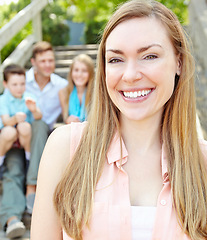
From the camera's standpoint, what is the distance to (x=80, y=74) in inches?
155

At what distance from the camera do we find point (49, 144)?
1.38 m

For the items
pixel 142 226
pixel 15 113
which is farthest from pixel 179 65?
pixel 15 113

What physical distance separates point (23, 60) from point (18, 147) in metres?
2.61

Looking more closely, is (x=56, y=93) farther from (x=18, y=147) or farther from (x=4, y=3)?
(x=4, y=3)

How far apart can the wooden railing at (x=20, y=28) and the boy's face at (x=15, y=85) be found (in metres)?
0.76

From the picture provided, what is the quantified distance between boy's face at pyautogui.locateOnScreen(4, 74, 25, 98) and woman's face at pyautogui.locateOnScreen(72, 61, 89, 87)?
2.00 feet

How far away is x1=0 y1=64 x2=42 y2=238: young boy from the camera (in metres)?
3.32

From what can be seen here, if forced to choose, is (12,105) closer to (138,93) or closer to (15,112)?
(15,112)

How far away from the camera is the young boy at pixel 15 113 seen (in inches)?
131

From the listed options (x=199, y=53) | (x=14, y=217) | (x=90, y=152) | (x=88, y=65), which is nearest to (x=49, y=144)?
(x=90, y=152)

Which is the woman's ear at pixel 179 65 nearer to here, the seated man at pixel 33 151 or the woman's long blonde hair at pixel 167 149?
the woman's long blonde hair at pixel 167 149

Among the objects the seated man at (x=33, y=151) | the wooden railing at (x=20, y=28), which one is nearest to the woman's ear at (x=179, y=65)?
the seated man at (x=33, y=151)

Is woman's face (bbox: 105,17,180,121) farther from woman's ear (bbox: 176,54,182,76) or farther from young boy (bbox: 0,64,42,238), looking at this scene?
young boy (bbox: 0,64,42,238)

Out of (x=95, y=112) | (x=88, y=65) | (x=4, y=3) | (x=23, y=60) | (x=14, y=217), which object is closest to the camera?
(x=95, y=112)
